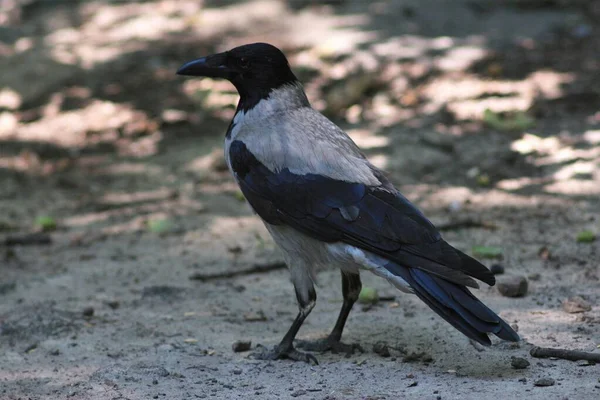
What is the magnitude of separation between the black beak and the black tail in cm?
158

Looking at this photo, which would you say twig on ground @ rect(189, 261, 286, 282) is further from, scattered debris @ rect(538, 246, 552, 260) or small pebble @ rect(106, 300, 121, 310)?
scattered debris @ rect(538, 246, 552, 260)

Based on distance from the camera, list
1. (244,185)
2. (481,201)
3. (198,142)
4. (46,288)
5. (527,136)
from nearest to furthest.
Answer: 1. (244,185)
2. (46,288)
3. (481,201)
4. (527,136)
5. (198,142)

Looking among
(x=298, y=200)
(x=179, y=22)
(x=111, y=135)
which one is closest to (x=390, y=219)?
(x=298, y=200)

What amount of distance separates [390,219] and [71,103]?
20.0 ft

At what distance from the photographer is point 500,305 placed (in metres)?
5.15

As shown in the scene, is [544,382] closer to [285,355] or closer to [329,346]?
[329,346]

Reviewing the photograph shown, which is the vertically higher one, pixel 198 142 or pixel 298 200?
pixel 298 200

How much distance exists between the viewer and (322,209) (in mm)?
4516

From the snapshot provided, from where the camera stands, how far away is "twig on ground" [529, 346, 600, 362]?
13.7ft

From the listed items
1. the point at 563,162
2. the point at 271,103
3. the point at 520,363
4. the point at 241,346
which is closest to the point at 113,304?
the point at 241,346

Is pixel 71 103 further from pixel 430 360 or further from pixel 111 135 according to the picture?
pixel 430 360

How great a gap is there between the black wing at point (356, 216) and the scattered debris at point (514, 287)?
3.43ft

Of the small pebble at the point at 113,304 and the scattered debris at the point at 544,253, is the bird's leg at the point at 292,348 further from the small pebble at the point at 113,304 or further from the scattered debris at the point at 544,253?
the scattered debris at the point at 544,253

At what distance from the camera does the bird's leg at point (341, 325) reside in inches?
192
